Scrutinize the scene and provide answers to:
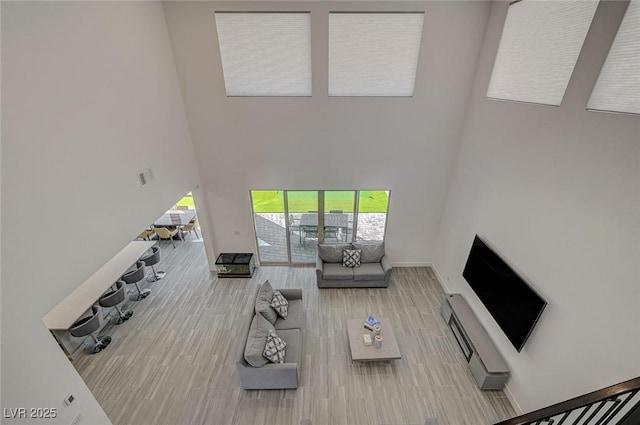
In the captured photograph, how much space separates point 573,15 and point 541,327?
12.9 ft

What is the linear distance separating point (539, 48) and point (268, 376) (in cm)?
625

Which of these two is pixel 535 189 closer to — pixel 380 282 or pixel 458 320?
pixel 458 320

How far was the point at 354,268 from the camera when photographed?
6.45 metres

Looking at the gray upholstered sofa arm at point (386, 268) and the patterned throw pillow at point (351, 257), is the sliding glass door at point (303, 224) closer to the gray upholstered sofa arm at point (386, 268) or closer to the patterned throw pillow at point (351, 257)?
the patterned throw pillow at point (351, 257)

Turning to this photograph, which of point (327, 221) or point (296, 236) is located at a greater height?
point (327, 221)

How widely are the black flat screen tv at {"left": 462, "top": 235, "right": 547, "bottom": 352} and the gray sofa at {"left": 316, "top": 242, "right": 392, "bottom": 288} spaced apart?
1.92 metres

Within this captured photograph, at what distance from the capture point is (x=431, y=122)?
5.52m

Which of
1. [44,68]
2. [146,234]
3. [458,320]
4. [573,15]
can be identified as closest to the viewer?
[44,68]

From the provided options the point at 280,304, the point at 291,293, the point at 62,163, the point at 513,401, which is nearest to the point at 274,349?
the point at 280,304

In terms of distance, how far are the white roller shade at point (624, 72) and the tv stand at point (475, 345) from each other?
3.71 meters

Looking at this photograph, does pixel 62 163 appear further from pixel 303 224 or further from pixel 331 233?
pixel 331 233

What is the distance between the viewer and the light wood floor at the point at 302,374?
3969 millimetres

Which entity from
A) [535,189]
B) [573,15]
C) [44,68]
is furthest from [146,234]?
[573,15]

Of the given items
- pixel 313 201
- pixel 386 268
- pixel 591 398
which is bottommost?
pixel 386 268
